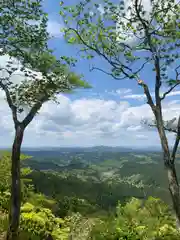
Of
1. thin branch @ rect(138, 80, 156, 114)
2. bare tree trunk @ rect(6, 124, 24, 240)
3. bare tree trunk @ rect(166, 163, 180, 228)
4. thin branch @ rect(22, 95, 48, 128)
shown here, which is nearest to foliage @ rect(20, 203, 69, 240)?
bare tree trunk @ rect(6, 124, 24, 240)

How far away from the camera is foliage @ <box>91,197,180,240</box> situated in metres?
10.5

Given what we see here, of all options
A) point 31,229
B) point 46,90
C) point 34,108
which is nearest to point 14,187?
point 31,229

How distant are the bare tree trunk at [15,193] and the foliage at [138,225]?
9.57ft

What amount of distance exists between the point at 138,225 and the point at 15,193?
4.86 meters

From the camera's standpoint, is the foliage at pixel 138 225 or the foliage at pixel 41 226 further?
the foliage at pixel 41 226

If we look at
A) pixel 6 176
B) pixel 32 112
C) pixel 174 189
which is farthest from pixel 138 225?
pixel 6 176

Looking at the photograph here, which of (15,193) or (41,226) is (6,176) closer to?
(41,226)

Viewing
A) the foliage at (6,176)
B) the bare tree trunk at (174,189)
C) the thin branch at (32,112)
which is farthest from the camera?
the foliage at (6,176)

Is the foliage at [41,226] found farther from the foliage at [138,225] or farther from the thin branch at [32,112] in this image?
the thin branch at [32,112]

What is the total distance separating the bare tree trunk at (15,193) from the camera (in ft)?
34.6

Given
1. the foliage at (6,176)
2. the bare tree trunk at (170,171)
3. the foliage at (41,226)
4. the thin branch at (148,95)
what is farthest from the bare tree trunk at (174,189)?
the foliage at (6,176)

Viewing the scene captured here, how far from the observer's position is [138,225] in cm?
1118

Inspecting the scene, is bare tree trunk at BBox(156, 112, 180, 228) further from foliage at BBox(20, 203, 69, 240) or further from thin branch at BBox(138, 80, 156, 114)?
foliage at BBox(20, 203, 69, 240)

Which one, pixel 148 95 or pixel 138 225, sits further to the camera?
pixel 138 225
